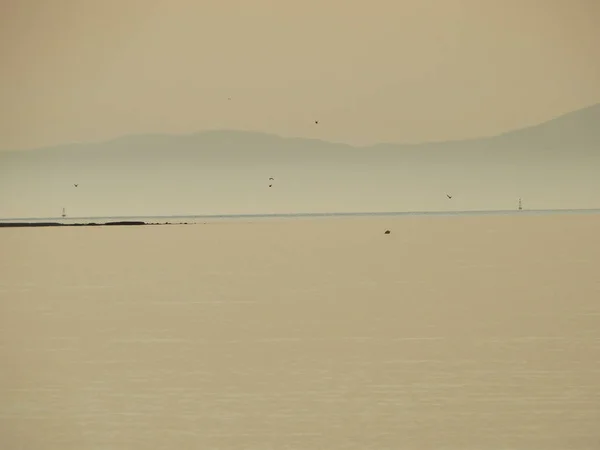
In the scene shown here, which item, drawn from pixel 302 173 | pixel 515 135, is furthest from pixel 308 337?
pixel 515 135

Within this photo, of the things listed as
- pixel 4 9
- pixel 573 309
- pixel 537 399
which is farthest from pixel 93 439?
pixel 4 9

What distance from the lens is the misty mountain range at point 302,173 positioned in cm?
244


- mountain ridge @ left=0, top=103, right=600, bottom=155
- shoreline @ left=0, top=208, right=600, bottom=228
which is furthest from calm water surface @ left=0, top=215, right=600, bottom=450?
mountain ridge @ left=0, top=103, right=600, bottom=155

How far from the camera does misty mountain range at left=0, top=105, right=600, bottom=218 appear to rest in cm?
244

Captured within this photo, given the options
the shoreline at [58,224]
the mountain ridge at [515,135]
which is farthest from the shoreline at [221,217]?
the mountain ridge at [515,135]

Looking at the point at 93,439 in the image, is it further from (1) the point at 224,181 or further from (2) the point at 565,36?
(2) the point at 565,36

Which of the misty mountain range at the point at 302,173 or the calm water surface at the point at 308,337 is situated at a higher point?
the misty mountain range at the point at 302,173

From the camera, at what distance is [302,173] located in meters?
2.46

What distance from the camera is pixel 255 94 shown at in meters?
2.43

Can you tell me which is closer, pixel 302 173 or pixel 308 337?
pixel 308 337

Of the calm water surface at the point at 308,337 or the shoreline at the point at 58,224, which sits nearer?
the calm water surface at the point at 308,337

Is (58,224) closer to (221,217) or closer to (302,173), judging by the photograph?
(221,217)

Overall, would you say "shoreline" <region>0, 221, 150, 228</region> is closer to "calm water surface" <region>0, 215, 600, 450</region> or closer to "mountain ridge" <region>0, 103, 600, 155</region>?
"calm water surface" <region>0, 215, 600, 450</region>

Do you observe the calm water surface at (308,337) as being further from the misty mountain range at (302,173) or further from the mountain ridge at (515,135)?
the mountain ridge at (515,135)
